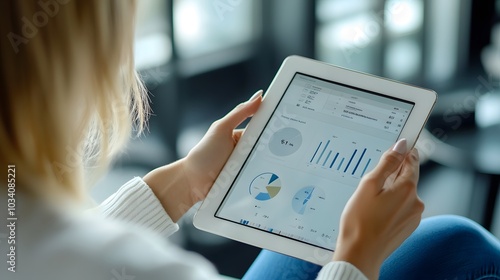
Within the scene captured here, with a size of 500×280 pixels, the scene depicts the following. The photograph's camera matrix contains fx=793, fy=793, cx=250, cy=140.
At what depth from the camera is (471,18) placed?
6.15ft

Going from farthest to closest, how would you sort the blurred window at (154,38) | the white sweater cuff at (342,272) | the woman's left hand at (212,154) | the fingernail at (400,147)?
the blurred window at (154,38)
the woman's left hand at (212,154)
the fingernail at (400,147)
the white sweater cuff at (342,272)

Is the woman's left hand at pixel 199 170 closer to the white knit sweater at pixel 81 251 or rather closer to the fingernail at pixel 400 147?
the fingernail at pixel 400 147

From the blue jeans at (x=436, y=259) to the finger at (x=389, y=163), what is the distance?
6.6 inches

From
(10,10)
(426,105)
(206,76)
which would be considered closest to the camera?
(10,10)

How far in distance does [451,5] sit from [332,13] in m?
0.29

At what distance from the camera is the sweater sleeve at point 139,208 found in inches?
36.1

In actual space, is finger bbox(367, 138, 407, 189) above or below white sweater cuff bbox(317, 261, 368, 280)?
above

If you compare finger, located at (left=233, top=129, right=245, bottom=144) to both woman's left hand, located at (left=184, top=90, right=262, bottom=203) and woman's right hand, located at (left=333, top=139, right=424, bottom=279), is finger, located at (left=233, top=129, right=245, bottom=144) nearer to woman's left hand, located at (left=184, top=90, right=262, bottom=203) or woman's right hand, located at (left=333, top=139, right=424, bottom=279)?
woman's left hand, located at (left=184, top=90, right=262, bottom=203)

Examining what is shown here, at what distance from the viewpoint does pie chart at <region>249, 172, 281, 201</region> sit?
0.88 meters

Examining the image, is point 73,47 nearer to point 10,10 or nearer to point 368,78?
point 10,10

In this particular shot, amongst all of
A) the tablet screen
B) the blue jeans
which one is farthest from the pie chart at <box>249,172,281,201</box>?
the blue jeans

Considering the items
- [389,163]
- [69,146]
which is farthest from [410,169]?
[69,146]

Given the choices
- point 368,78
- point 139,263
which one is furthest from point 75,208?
point 368,78

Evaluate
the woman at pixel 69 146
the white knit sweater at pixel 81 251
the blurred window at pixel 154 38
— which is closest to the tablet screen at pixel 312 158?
the woman at pixel 69 146
